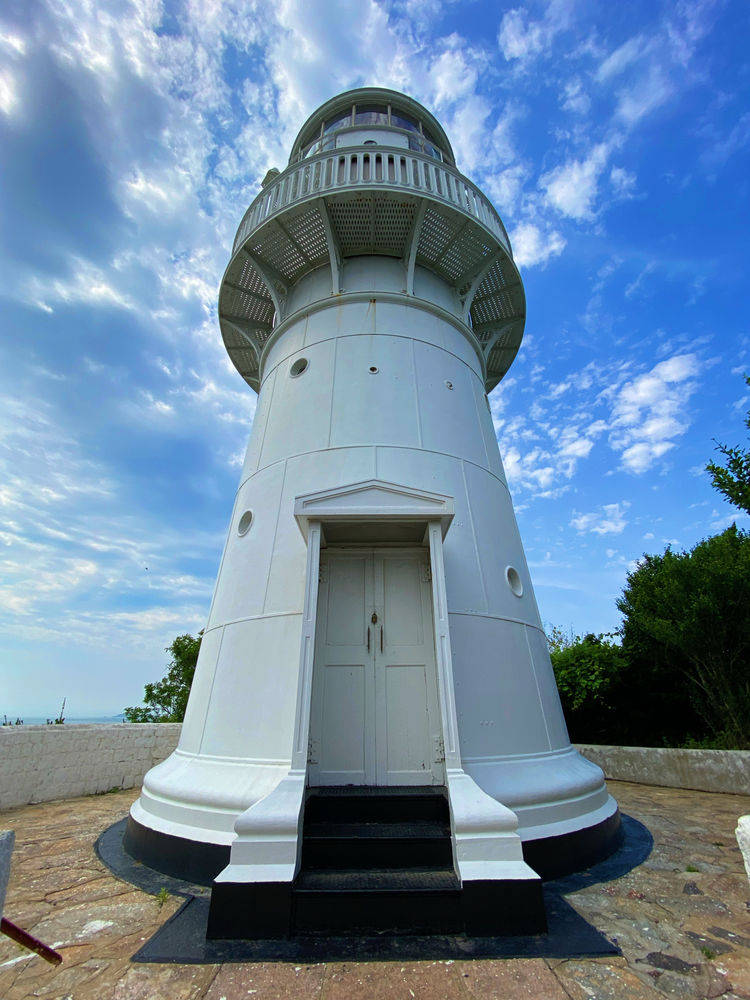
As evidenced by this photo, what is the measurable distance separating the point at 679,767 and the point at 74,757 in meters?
9.44

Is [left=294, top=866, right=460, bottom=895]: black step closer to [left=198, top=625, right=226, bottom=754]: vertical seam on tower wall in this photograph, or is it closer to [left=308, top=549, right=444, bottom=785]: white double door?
[left=308, top=549, right=444, bottom=785]: white double door

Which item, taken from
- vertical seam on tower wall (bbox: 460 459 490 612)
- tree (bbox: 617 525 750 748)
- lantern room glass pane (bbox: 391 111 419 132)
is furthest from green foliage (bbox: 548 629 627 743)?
lantern room glass pane (bbox: 391 111 419 132)

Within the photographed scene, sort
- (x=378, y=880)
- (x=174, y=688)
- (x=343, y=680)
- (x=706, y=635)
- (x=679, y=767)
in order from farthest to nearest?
(x=174, y=688), (x=706, y=635), (x=679, y=767), (x=343, y=680), (x=378, y=880)

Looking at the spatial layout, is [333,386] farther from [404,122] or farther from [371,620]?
[404,122]

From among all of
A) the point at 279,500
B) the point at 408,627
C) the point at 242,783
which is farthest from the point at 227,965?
the point at 279,500

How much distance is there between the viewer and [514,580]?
5344mm

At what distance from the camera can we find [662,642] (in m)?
9.29

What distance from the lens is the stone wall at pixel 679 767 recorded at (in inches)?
278

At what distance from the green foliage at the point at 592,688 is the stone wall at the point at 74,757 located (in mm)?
8036

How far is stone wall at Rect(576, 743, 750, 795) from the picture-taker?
7059 millimetres

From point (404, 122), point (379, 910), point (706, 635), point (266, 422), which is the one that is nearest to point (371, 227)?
point (266, 422)

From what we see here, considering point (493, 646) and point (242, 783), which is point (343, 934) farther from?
point (493, 646)

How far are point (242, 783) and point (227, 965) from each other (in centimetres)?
148

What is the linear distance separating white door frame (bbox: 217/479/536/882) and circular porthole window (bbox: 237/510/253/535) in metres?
1.30
